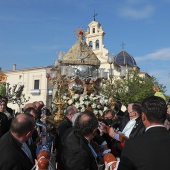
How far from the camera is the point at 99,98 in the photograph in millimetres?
8750

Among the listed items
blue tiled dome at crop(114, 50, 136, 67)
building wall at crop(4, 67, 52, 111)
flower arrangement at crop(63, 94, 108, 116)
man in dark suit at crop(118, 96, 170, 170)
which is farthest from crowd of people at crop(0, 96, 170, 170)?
blue tiled dome at crop(114, 50, 136, 67)

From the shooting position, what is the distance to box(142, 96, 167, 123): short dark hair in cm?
253

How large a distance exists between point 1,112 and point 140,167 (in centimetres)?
449

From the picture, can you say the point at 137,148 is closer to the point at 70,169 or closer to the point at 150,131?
the point at 150,131

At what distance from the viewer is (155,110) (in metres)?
2.54

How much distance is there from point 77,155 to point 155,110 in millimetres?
1103

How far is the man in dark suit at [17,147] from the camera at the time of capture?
8.89ft

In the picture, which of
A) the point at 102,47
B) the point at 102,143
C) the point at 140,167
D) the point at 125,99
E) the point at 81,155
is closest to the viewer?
the point at 140,167

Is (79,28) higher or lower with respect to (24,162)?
higher

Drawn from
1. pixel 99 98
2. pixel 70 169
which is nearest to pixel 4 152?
pixel 70 169

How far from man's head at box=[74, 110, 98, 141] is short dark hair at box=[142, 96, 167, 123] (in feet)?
3.13

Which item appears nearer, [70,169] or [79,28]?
[70,169]

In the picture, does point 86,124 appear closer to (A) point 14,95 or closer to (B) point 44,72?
(A) point 14,95

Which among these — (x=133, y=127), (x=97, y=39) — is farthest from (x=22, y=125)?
(x=97, y=39)
